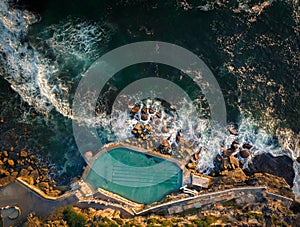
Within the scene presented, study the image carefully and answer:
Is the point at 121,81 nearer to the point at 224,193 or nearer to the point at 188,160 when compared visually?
the point at 188,160

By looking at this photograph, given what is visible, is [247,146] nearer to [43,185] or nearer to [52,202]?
[52,202]

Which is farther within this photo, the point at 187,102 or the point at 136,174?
the point at 187,102

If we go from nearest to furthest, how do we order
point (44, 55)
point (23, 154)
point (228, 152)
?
point (23, 154)
point (44, 55)
point (228, 152)

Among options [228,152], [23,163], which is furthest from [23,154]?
[228,152]

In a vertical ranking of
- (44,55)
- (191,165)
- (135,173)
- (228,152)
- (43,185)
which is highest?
(44,55)

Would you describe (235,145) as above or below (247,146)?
below

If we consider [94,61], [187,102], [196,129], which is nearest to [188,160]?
[196,129]
